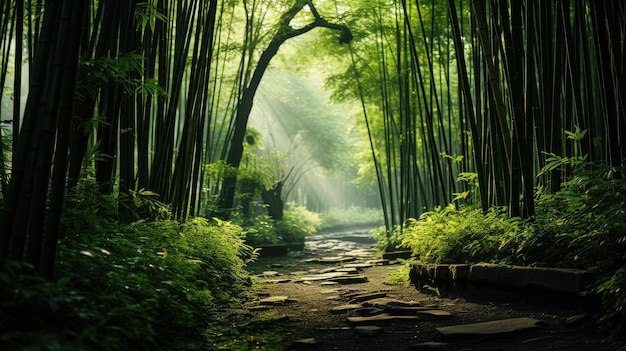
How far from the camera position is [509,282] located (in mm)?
2637

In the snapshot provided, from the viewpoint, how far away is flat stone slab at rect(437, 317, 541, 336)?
6.86 ft

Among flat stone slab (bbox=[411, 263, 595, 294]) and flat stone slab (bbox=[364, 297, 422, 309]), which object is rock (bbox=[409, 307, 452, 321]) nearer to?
flat stone slab (bbox=[364, 297, 422, 309])

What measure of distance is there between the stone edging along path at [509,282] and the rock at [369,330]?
→ 2.58 feet

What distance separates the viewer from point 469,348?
1.96 meters

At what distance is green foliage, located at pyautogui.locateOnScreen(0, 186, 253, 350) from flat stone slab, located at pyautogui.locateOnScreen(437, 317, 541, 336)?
1.04m

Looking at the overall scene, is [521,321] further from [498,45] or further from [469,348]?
[498,45]

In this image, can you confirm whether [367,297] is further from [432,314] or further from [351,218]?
[351,218]

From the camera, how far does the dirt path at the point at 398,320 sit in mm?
2010

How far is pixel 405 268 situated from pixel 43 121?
10.4ft

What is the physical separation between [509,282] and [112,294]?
6.28 feet

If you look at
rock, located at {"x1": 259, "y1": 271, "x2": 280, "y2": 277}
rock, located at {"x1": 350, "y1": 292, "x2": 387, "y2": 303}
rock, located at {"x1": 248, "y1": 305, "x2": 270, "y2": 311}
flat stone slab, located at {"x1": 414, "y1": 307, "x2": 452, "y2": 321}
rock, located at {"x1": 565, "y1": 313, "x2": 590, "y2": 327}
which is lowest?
rock, located at {"x1": 259, "y1": 271, "x2": 280, "y2": 277}

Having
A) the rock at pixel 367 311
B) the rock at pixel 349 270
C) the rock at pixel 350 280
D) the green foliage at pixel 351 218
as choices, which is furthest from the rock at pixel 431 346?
the green foliage at pixel 351 218

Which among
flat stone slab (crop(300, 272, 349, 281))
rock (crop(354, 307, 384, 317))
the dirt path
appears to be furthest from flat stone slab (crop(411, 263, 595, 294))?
flat stone slab (crop(300, 272, 349, 281))

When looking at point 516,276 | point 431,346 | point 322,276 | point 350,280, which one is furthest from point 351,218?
point 431,346
